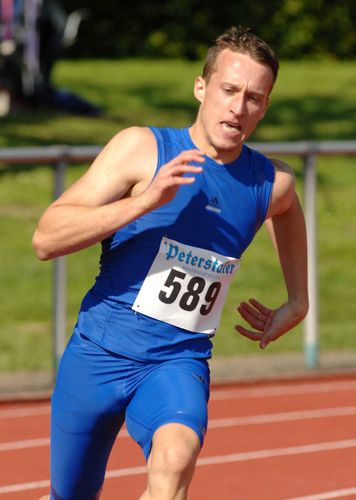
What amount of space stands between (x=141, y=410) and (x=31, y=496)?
237 cm

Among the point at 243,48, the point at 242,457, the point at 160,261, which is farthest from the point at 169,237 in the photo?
the point at 242,457

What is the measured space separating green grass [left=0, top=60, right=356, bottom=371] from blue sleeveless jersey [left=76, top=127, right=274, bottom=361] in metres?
5.47

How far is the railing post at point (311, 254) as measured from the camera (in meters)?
9.75

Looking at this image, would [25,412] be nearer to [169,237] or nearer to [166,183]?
[169,237]

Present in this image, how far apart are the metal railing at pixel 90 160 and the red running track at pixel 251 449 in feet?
1.57

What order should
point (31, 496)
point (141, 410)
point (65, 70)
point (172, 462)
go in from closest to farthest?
point (172, 462) < point (141, 410) < point (31, 496) < point (65, 70)

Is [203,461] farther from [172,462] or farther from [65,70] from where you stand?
[65,70]

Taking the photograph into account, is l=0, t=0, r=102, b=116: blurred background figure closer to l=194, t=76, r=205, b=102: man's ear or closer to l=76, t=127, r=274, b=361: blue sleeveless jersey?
l=194, t=76, r=205, b=102: man's ear

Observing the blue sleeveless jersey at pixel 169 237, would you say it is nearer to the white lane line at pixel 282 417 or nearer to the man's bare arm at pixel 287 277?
the man's bare arm at pixel 287 277

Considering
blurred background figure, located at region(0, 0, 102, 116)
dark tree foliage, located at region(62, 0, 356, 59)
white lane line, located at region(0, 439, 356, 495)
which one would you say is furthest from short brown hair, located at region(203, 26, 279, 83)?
dark tree foliage, located at region(62, 0, 356, 59)

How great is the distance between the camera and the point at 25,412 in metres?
8.56

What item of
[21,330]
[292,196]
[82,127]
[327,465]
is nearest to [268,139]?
[82,127]

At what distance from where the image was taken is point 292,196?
4848 mm

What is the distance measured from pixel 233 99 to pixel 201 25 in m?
27.0
